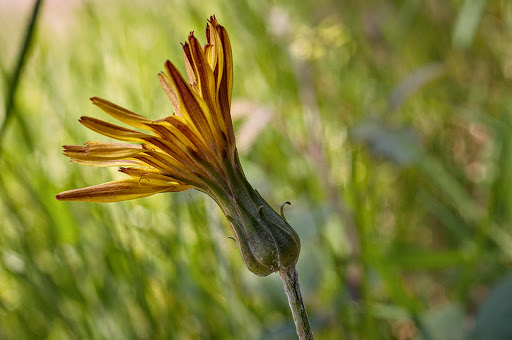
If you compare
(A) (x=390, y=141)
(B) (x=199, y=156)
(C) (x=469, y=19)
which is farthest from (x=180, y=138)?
(C) (x=469, y=19)

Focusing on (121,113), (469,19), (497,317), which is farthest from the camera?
(469,19)

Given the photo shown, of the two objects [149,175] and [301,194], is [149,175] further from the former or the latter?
[301,194]

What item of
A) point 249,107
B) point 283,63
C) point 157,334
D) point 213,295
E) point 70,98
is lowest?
point 157,334

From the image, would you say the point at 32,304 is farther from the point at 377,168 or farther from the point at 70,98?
the point at 377,168

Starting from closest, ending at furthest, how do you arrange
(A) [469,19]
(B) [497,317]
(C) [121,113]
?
1. (C) [121,113]
2. (B) [497,317]
3. (A) [469,19]

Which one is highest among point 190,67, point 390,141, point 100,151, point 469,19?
point 469,19

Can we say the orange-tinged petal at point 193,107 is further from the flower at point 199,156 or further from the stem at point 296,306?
the stem at point 296,306

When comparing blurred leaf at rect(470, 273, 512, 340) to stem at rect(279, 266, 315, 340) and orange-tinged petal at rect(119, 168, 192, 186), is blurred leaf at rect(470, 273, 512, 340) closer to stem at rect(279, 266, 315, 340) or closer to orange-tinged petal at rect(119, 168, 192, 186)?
stem at rect(279, 266, 315, 340)

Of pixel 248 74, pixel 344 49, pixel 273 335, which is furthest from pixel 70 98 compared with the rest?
pixel 273 335
